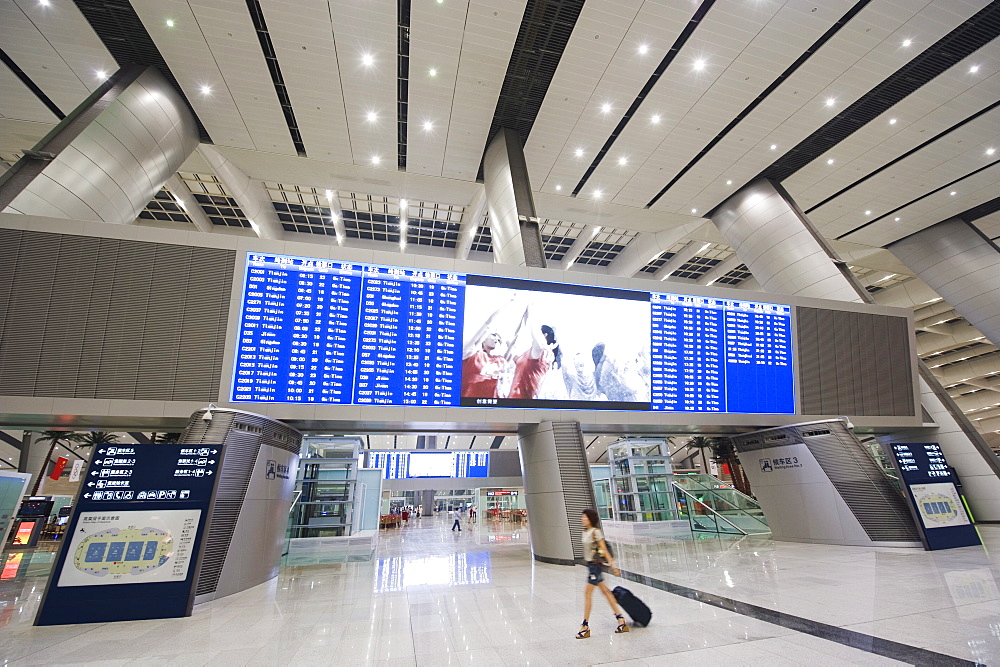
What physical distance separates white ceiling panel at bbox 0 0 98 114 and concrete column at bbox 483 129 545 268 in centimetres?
1122

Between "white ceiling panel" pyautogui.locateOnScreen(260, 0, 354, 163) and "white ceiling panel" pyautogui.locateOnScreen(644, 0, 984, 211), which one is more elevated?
"white ceiling panel" pyautogui.locateOnScreen(644, 0, 984, 211)

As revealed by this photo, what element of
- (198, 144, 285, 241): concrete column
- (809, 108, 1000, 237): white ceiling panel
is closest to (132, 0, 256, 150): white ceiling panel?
(198, 144, 285, 241): concrete column

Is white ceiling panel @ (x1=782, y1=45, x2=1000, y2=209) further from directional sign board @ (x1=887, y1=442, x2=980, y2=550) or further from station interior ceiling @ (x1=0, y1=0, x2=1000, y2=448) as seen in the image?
directional sign board @ (x1=887, y1=442, x2=980, y2=550)

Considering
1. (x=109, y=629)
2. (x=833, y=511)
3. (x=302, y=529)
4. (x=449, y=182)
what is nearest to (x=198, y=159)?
(x=449, y=182)

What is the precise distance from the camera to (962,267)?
825 inches

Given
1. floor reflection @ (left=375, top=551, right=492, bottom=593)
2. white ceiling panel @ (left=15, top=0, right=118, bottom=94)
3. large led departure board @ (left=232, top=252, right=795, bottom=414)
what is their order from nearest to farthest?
floor reflection @ (left=375, top=551, right=492, bottom=593) → large led departure board @ (left=232, top=252, right=795, bottom=414) → white ceiling panel @ (left=15, top=0, right=118, bottom=94)

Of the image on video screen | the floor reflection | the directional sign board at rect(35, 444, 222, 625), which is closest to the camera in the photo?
the directional sign board at rect(35, 444, 222, 625)

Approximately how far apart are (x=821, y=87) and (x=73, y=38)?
20774mm

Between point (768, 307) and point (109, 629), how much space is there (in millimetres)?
14983

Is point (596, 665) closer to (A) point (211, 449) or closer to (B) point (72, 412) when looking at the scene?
(A) point (211, 449)

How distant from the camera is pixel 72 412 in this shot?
357 inches

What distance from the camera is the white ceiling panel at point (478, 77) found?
1223 centimetres

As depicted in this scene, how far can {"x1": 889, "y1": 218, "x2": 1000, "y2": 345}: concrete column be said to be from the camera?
20250 mm

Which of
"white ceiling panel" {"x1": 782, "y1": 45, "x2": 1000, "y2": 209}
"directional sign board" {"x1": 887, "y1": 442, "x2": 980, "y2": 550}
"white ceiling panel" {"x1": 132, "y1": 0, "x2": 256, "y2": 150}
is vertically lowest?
"directional sign board" {"x1": 887, "y1": 442, "x2": 980, "y2": 550}
